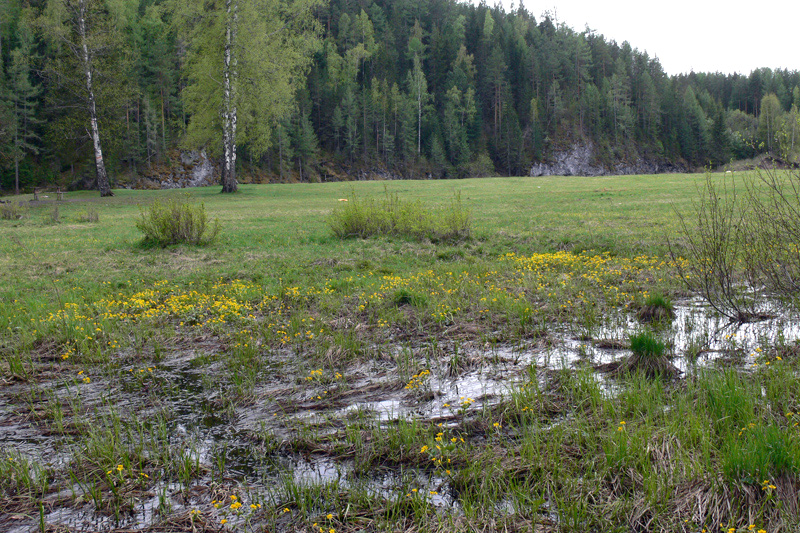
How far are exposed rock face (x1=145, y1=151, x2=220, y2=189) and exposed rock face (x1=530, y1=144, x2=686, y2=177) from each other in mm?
52336

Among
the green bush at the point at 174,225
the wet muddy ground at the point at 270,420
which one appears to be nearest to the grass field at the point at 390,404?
the wet muddy ground at the point at 270,420

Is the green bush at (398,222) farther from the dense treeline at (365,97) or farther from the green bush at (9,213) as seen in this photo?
the dense treeline at (365,97)

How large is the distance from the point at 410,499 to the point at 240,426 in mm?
1865

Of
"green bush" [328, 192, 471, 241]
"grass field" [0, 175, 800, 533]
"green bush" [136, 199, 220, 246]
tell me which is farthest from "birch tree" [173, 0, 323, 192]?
"grass field" [0, 175, 800, 533]

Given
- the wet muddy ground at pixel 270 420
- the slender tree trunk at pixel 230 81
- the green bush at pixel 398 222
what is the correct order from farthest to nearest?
the slender tree trunk at pixel 230 81 → the green bush at pixel 398 222 → the wet muddy ground at pixel 270 420

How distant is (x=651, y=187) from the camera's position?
2778 centimetres

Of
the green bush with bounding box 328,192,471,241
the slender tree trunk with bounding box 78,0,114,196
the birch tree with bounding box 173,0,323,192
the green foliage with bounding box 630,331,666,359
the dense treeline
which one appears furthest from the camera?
the dense treeline

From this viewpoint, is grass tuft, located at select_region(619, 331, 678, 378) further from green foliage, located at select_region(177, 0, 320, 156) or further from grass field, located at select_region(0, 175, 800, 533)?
green foliage, located at select_region(177, 0, 320, 156)

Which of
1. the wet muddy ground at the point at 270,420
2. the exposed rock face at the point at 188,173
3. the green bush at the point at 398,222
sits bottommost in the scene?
the wet muddy ground at the point at 270,420

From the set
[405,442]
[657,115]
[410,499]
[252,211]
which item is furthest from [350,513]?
[657,115]

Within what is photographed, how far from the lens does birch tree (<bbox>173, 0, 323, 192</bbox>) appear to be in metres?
32.0

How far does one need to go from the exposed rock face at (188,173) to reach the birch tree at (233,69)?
95.6ft

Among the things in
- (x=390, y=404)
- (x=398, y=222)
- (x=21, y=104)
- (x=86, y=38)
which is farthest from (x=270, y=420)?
(x=21, y=104)

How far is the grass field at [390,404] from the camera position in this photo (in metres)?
A: 3.11
